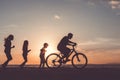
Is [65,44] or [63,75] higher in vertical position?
[65,44]

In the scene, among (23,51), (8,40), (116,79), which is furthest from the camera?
(23,51)

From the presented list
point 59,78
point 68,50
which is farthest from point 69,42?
point 59,78

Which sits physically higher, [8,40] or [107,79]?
[8,40]

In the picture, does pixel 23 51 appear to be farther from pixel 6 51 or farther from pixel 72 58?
pixel 72 58

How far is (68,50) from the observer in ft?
70.9

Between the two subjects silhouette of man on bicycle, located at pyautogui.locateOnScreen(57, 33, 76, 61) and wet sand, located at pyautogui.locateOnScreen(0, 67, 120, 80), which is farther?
silhouette of man on bicycle, located at pyautogui.locateOnScreen(57, 33, 76, 61)

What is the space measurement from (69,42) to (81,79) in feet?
23.1

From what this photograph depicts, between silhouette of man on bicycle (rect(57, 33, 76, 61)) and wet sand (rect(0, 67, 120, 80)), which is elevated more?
silhouette of man on bicycle (rect(57, 33, 76, 61))

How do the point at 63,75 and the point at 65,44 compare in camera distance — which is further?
the point at 65,44

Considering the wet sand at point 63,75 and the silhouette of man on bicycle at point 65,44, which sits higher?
the silhouette of man on bicycle at point 65,44

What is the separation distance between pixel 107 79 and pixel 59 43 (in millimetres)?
7520

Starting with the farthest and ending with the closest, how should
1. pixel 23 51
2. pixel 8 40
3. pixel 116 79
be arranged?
1. pixel 23 51
2. pixel 8 40
3. pixel 116 79

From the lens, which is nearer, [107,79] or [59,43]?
[107,79]

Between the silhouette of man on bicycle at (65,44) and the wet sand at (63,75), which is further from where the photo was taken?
the silhouette of man on bicycle at (65,44)
